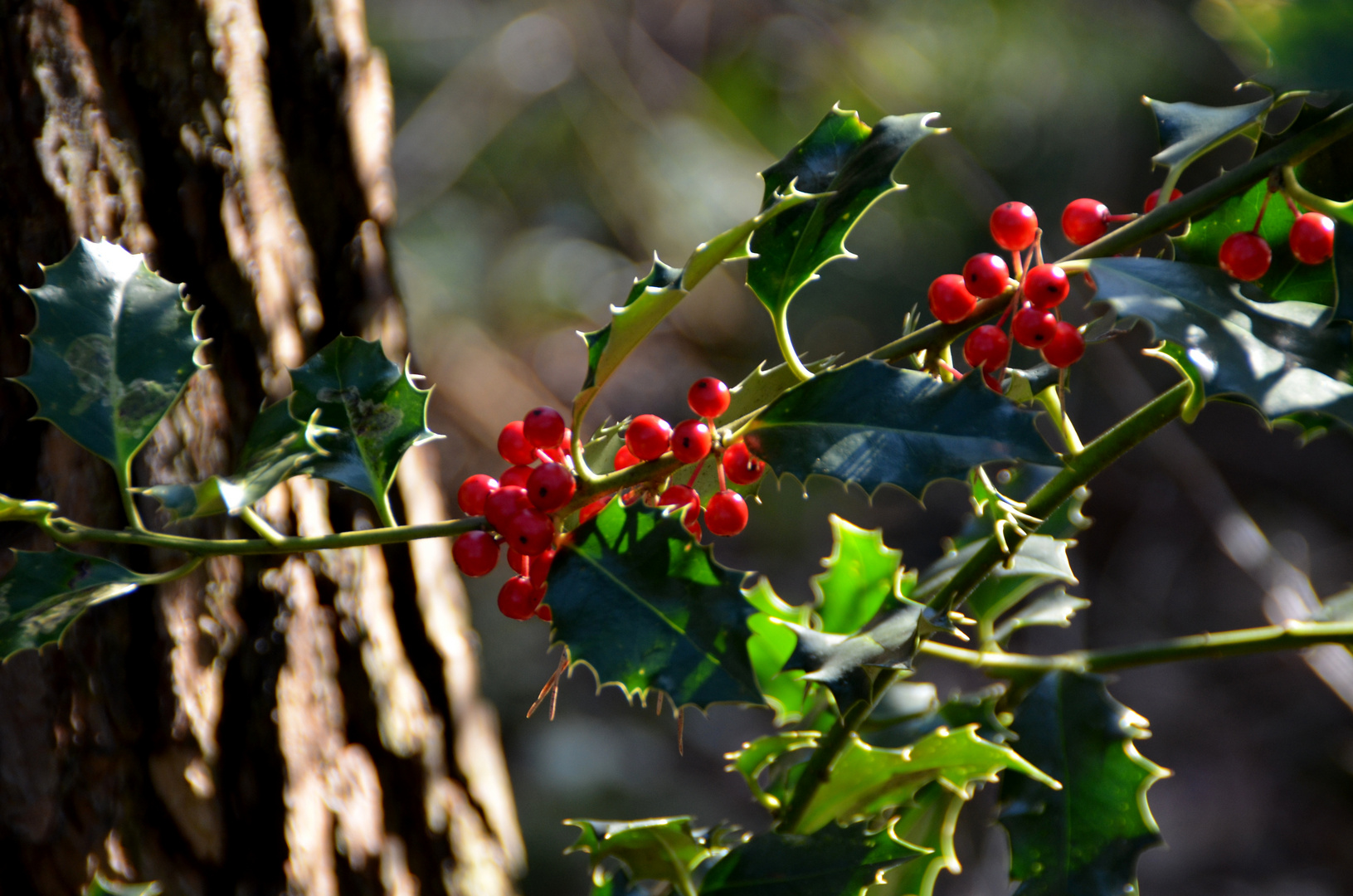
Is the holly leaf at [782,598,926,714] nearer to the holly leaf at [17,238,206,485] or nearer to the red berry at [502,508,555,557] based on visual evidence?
the red berry at [502,508,555,557]

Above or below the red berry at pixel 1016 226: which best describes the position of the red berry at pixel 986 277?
below

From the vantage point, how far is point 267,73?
906 mm

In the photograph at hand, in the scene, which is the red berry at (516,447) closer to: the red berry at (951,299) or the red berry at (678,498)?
the red berry at (678,498)

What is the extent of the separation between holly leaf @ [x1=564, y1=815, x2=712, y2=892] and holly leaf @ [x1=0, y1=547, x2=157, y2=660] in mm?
313

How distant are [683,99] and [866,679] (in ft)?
11.3

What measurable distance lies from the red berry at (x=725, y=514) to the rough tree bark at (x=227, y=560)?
49 centimetres

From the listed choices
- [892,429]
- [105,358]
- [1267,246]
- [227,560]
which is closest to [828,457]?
[892,429]

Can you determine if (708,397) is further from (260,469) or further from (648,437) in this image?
(260,469)

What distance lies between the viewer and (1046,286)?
0.45 metres

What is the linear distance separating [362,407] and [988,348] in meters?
0.36

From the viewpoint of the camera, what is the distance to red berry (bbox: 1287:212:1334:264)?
0.44m

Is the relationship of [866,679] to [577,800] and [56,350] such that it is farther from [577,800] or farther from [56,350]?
[577,800]

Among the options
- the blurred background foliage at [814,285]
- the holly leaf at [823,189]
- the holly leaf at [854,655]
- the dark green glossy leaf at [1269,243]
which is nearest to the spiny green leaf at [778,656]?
the holly leaf at [854,655]

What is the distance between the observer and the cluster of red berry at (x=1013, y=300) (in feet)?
1.49
